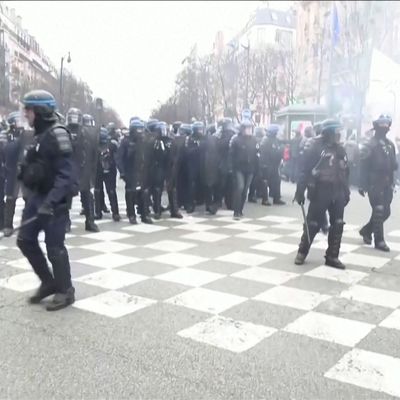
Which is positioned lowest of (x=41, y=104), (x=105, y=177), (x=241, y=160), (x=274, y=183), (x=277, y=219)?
(x=277, y=219)

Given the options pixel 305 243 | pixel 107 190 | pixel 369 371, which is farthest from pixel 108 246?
pixel 369 371

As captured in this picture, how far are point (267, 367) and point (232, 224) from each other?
6126mm

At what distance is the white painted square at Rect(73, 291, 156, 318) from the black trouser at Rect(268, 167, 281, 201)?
7.93m

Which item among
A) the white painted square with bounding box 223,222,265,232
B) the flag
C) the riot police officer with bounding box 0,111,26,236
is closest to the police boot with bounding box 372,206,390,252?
the white painted square with bounding box 223,222,265,232

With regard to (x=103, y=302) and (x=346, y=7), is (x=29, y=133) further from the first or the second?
(x=346, y=7)

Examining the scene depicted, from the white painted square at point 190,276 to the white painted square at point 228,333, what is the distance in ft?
3.85

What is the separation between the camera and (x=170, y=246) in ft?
25.1

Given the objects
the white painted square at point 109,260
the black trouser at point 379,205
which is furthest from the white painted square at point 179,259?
the black trouser at point 379,205

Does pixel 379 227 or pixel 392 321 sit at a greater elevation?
pixel 379 227

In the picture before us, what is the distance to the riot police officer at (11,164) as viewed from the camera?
829cm

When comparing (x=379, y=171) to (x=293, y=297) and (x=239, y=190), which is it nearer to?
(x=293, y=297)

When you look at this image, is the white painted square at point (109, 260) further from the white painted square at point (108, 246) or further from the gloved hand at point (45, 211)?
the gloved hand at point (45, 211)

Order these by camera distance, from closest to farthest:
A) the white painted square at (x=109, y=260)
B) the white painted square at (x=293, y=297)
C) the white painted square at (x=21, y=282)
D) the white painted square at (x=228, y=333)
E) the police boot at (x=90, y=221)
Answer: the white painted square at (x=228, y=333) < the white painted square at (x=293, y=297) < the white painted square at (x=21, y=282) < the white painted square at (x=109, y=260) < the police boot at (x=90, y=221)

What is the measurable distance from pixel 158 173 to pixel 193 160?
1.47 metres
